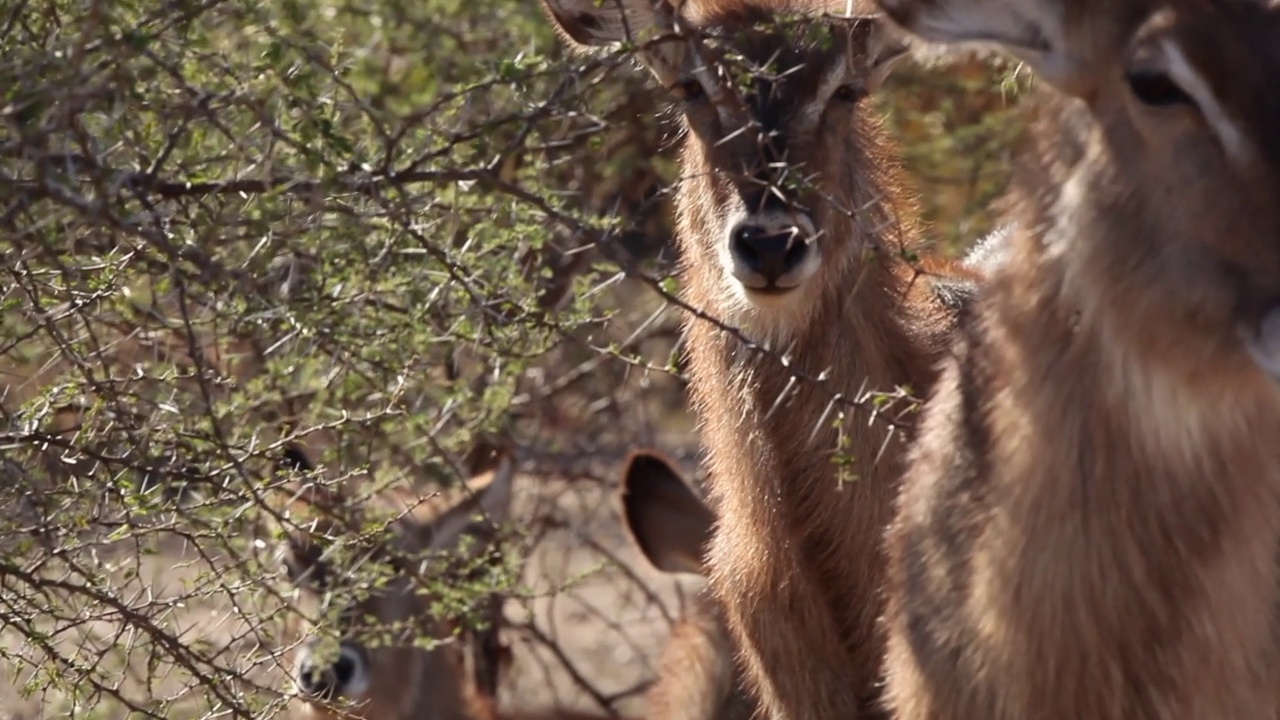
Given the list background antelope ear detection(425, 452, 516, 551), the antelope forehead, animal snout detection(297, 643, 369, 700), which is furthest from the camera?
background antelope ear detection(425, 452, 516, 551)

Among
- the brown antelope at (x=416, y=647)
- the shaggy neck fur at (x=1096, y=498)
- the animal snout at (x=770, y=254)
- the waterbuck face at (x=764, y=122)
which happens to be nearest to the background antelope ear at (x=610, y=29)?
the waterbuck face at (x=764, y=122)

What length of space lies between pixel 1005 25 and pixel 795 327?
1.71 metres

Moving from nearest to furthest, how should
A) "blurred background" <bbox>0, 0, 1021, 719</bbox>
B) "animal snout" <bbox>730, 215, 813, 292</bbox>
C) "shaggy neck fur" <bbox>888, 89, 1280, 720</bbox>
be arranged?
"shaggy neck fur" <bbox>888, 89, 1280, 720</bbox> → "blurred background" <bbox>0, 0, 1021, 719</bbox> → "animal snout" <bbox>730, 215, 813, 292</bbox>

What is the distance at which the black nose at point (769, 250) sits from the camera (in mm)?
4980

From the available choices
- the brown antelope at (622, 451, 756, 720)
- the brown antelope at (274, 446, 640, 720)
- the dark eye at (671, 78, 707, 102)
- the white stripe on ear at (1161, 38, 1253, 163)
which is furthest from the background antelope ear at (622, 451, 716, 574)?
the white stripe on ear at (1161, 38, 1253, 163)

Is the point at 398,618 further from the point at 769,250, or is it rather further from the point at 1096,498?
the point at 1096,498

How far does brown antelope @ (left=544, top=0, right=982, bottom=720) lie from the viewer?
5133 millimetres

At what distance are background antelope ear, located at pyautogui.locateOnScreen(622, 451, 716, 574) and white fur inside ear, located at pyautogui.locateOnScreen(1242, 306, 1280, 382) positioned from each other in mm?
3350

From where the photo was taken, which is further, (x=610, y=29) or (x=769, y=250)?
→ (x=610, y=29)

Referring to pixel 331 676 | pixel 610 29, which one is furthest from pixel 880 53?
pixel 331 676

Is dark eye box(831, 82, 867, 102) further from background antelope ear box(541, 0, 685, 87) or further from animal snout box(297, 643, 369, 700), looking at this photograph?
animal snout box(297, 643, 369, 700)

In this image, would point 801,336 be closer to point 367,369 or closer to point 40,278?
point 367,369

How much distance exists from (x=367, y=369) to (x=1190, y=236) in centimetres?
273

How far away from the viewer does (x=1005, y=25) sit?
3.76 m
